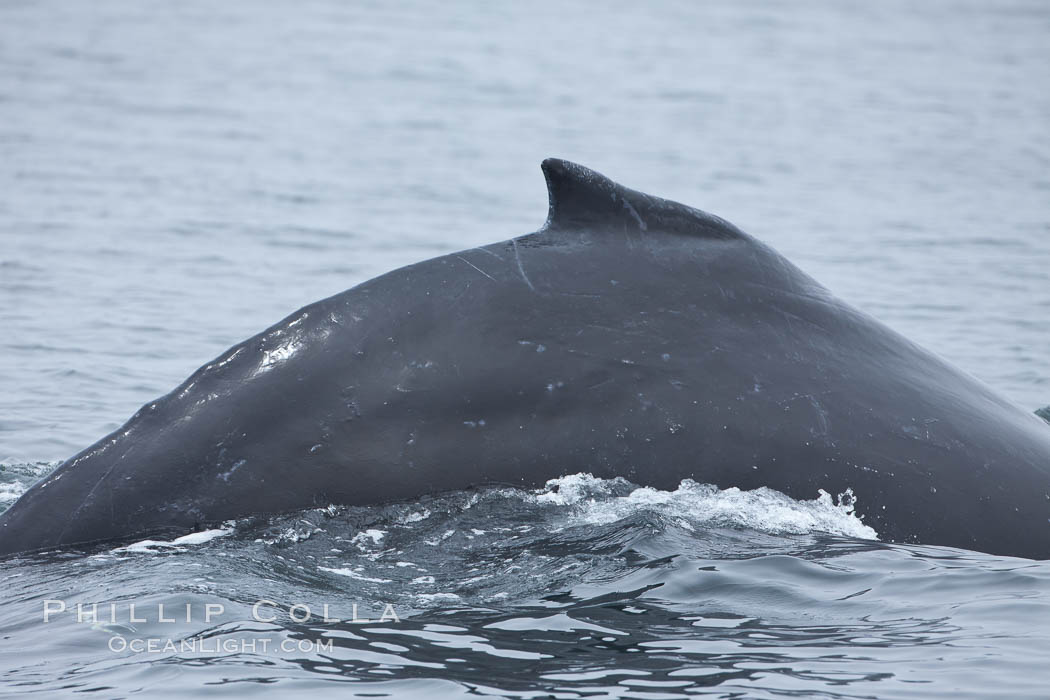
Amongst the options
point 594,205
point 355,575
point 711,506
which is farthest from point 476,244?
point 355,575

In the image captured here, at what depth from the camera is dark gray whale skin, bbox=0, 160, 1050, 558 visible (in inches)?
285

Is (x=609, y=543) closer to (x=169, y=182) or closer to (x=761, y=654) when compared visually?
(x=761, y=654)

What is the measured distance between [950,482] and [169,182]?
20.5m

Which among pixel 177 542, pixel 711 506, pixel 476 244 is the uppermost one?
pixel 476 244

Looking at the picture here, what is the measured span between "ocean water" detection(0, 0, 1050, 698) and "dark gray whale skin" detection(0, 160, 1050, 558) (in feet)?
0.60

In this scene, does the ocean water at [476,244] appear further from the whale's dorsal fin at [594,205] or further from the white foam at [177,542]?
the whale's dorsal fin at [594,205]

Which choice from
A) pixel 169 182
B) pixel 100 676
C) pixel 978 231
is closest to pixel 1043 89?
pixel 978 231

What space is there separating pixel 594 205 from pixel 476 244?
14.6 meters

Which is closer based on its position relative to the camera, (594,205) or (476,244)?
(594,205)

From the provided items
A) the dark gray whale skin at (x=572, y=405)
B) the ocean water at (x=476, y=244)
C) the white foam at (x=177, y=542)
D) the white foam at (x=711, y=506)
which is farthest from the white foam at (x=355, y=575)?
the white foam at (x=711, y=506)

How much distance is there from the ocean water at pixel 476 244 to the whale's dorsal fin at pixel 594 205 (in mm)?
1376

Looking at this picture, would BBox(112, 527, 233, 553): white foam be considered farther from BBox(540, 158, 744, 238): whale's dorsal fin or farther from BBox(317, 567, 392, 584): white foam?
BBox(540, 158, 744, 238): whale's dorsal fin

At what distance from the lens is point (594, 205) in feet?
25.7

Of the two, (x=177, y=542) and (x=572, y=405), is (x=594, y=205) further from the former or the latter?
(x=177, y=542)
